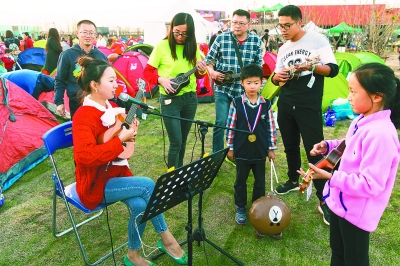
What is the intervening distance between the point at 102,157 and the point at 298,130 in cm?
219

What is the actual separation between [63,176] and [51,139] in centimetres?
192

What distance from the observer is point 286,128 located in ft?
11.5

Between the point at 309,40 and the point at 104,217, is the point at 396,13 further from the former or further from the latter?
the point at 104,217

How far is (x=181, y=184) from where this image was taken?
2.01 meters

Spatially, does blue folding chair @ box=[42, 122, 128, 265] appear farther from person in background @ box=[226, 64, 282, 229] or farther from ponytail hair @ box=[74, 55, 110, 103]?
person in background @ box=[226, 64, 282, 229]

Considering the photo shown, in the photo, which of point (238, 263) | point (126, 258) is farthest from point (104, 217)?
point (238, 263)

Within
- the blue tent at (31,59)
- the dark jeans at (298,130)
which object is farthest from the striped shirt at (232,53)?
the blue tent at (31,59)

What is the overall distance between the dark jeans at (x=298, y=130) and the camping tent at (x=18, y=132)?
342 centimetres

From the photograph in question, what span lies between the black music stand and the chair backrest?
1.08 meters

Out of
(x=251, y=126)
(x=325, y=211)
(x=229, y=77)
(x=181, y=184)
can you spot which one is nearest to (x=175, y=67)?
(x=229, y=77)

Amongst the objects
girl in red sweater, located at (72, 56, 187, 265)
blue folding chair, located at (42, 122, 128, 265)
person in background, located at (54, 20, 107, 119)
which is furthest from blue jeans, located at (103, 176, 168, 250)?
person in background, located at (54, 20, 107, 119)

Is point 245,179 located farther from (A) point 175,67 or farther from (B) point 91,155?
(B) point 91,155

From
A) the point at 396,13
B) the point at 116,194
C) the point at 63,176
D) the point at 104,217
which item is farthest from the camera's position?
the point at 396,13

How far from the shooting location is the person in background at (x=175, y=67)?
11.2 ft
